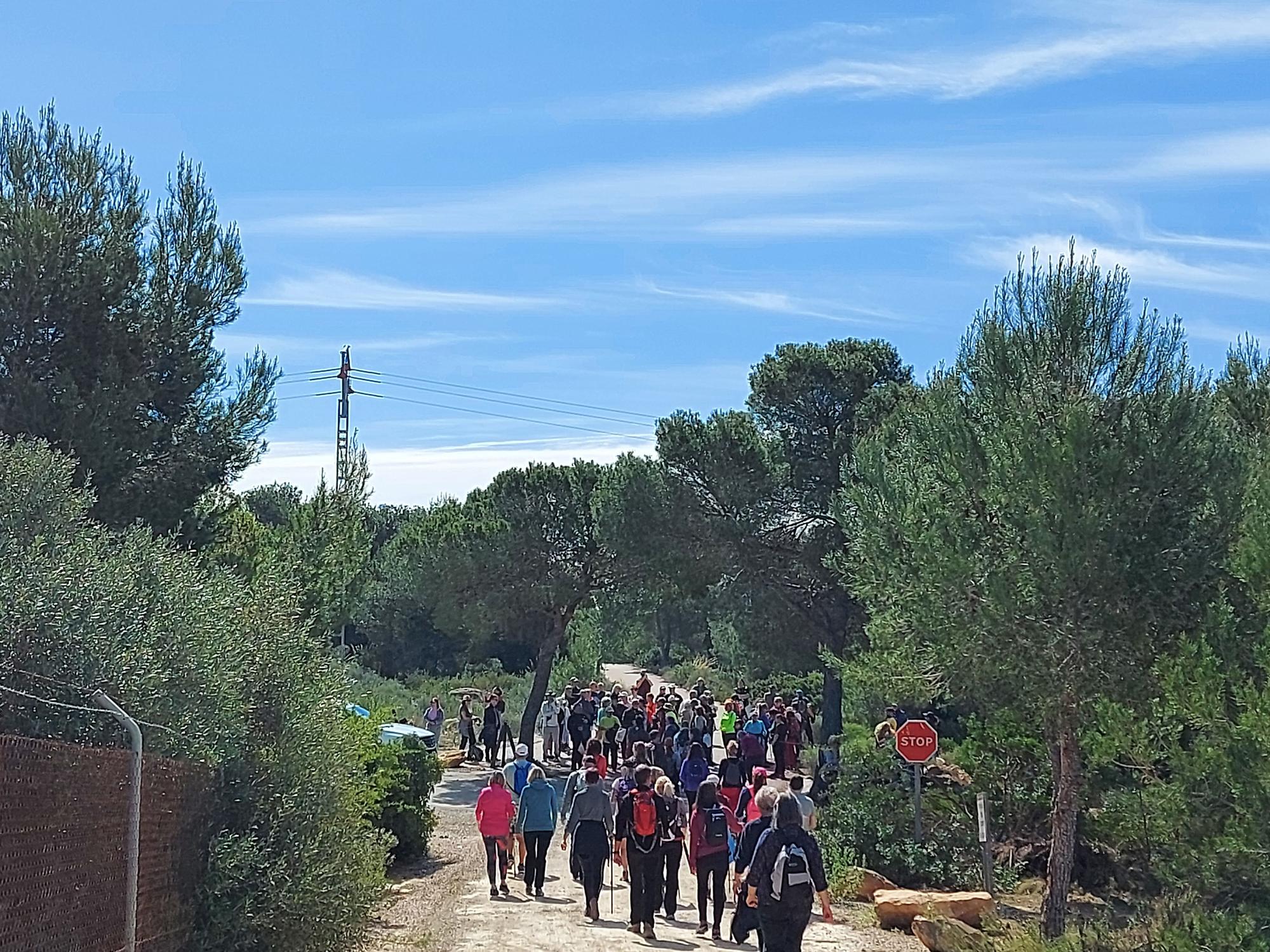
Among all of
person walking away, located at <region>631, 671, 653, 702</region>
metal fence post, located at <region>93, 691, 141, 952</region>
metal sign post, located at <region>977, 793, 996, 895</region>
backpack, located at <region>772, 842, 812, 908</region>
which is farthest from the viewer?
person walking away, located at <region>631, 671, 653, 702</region>

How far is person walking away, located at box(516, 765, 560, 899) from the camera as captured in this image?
14.3 metres

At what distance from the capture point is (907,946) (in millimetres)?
13594

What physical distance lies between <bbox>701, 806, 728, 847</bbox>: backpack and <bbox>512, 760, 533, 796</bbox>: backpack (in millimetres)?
3549

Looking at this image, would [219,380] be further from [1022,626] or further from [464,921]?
[1022,626]

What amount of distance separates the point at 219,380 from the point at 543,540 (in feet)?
51.8

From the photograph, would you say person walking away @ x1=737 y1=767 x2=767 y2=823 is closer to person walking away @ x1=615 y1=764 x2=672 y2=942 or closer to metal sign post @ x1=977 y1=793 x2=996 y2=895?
person walking away @ x1=615 y1=764 x2=672 y2=942

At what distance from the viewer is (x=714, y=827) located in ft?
41.7

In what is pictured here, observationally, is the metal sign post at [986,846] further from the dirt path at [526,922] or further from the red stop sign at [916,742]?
the dirt path at [526,922]

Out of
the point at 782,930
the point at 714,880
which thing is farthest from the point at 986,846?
the point at 782,930

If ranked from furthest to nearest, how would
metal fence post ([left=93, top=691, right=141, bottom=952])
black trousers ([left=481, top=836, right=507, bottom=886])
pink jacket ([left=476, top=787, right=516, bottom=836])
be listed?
1. black trousers ([left=481, top=836, right=507, bottom=886])
2. pink jacket ([left=476, top=787, right=516, bottom=836])
3. metal fence post ([left=93, top=691, right=141, bottom=952])

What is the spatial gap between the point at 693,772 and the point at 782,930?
8.31 m

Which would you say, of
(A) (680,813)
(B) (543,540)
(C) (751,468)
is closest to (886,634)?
(A) (680,813)

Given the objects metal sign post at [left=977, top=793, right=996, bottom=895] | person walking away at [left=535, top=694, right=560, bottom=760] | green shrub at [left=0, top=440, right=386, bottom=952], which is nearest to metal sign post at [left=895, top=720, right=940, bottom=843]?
metal sign post at [left=977, top=793, right=996, bottom=895]

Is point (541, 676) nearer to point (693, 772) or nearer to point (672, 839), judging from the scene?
point (693, 772)
